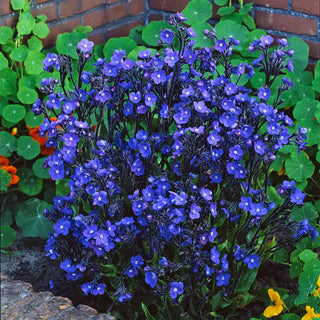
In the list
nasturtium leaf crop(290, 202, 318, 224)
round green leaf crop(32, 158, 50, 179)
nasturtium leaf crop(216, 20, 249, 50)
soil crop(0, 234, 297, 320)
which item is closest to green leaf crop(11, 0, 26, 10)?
round green leaf crop(32, 158, 50, 179)

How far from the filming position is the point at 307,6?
2.68 meters

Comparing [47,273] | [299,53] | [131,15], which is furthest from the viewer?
[131,15]

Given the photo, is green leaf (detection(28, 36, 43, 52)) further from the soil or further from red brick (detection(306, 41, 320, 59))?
red brick (detection(306, 41, 320, 59))

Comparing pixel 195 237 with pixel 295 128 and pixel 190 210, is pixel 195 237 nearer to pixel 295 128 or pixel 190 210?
pixel 190 210

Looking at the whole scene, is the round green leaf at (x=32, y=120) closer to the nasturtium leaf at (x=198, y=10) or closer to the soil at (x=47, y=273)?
the soil at (x=47, y=273)

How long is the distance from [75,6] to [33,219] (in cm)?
113

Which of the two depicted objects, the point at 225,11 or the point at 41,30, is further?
the point at 225,11

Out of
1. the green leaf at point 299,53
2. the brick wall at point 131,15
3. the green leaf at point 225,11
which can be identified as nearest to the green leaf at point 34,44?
the brick wall at point 131,15

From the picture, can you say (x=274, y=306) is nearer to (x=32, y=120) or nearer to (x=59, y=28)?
(x=32, y=120)

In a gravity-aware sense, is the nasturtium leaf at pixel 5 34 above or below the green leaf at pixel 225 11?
below

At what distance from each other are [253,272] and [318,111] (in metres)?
0.80

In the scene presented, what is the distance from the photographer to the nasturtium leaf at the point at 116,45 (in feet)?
9.32

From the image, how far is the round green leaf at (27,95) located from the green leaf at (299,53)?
4.14ft

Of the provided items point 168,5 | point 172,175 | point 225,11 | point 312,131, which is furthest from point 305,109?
point 168,5
